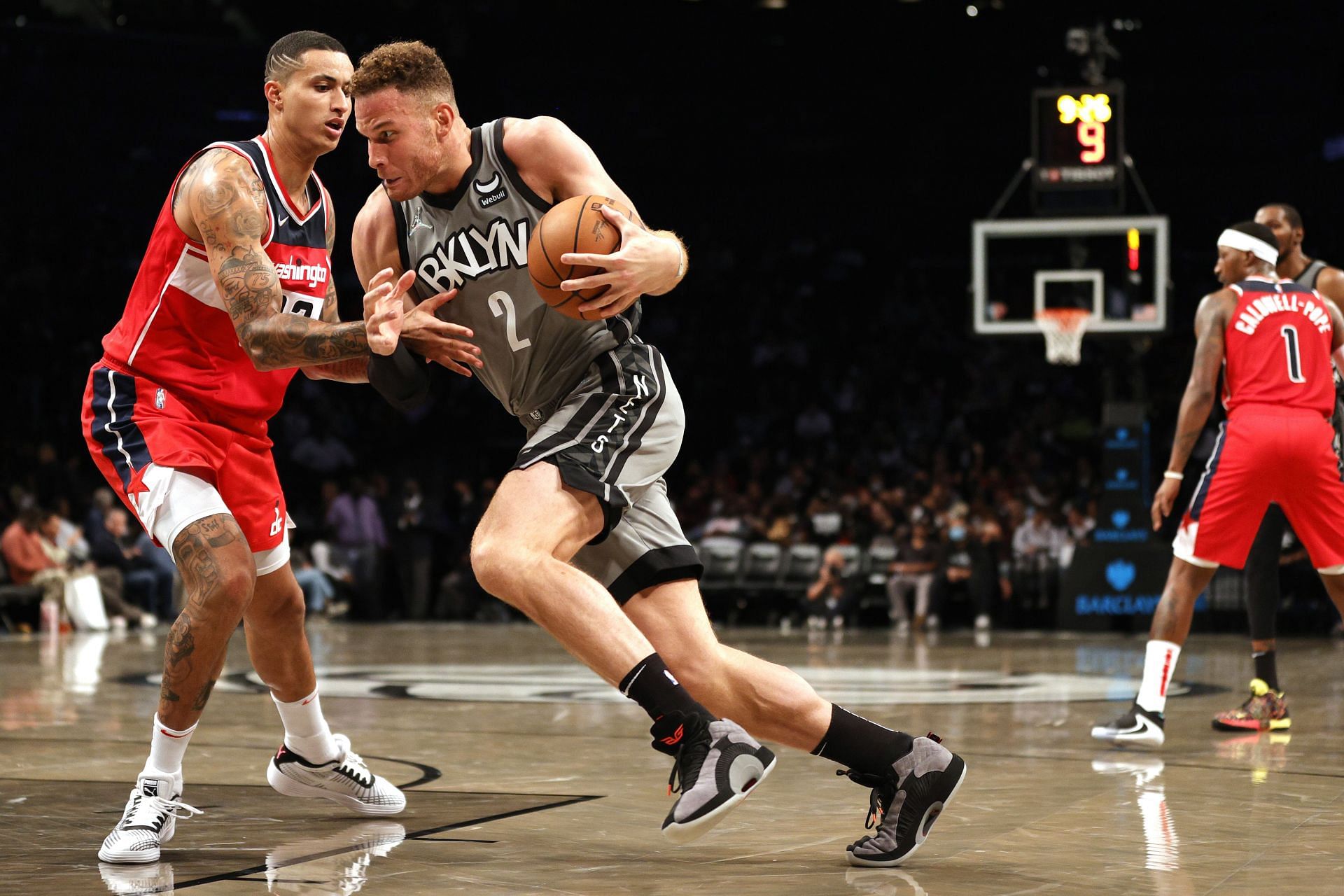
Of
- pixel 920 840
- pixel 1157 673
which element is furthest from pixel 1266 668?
pixel 920 840

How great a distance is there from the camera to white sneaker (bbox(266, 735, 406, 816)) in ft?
14.9

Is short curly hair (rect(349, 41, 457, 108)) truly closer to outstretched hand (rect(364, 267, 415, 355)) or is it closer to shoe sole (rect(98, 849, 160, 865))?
outstretched hand (rect(364, 267, 415, 355))

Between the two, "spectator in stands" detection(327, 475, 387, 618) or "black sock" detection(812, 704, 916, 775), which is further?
"spectator in stands" detection(327, 475, 387, 618)

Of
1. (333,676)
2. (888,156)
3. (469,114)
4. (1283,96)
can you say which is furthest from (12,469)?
(1283,96)

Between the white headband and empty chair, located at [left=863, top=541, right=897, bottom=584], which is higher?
the white headband

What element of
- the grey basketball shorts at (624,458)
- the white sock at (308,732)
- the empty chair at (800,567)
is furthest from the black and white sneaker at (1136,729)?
the empty chair at (800,567)

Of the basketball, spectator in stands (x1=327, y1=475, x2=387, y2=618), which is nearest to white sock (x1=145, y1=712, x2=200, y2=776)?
the basketball

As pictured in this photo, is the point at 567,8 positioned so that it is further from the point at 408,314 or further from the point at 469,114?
the point at 408,314

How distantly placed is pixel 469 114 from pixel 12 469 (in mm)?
6585

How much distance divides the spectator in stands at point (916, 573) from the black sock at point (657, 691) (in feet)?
37.9

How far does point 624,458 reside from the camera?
3785 millimetres

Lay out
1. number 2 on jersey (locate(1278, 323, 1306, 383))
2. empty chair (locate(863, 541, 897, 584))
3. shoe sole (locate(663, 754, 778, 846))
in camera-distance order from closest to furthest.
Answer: shoe sole (locate(663, 754, 778, 846)) < number 2 on jersey (locate(1278, 323, 1306, 383)) < empty chair (locate(863, 541, 897, 584))

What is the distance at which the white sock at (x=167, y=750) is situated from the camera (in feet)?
13.6

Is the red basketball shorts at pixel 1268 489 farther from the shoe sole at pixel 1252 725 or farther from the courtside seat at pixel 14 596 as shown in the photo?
the courtside seat at pixel 14 596
